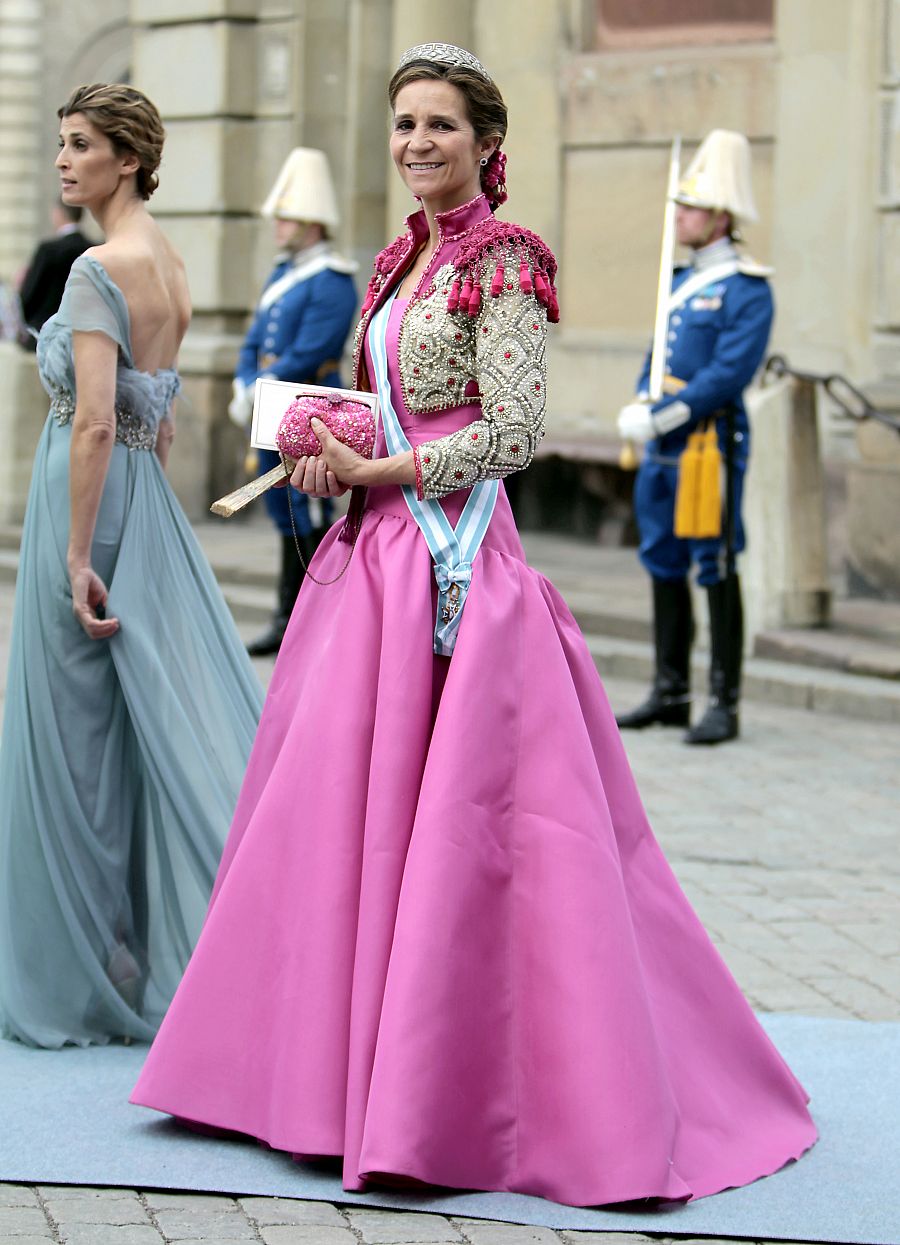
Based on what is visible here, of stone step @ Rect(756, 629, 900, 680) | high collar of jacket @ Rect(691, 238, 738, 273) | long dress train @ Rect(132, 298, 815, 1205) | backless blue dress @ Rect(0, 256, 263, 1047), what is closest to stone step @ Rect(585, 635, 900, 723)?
stone step @ Rect(756, 629, 900, 680)

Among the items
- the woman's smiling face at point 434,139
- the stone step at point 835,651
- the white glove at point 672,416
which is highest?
the woman's smiling face at point 434,139

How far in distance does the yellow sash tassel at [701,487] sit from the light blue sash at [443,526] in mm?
4017

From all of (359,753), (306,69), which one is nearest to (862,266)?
(306,69)

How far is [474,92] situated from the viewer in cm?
382

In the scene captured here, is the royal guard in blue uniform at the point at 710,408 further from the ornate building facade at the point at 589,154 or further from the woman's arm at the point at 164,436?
the woman's arm at the point at 164,436

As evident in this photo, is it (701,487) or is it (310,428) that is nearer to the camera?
(310,428)

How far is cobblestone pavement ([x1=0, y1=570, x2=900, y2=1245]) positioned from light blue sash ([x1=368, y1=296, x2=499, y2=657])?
96cm

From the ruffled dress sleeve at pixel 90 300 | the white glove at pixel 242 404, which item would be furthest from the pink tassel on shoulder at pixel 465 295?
the white glove at pixel 242 404

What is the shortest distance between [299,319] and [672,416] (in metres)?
2.57

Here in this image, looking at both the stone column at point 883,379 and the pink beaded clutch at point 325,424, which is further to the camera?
the stone column at point 883,379

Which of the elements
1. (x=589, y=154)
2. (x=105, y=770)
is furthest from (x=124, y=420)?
(x=589, y=154)

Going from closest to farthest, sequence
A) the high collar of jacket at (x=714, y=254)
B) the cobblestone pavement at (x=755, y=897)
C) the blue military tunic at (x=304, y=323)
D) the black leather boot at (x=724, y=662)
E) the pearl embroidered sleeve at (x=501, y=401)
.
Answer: the cobblestone pavement at (x=755, y=897), the pearl embroidered sleeve at (x=501, y=401), the high collar of jacket at (x=714, y=254), the black leather boot at (x=724, y=662), the blue military tunic at (x=304, y=323)

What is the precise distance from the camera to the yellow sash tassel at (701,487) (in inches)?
310

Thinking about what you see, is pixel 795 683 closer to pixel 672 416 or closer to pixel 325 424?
pixel 672 416
